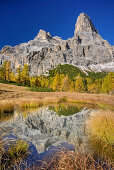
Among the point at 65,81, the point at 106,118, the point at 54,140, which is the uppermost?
the point at 65,81

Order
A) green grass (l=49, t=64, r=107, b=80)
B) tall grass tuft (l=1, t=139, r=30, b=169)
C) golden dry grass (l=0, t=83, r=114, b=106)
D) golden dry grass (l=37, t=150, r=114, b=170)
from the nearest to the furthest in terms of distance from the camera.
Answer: golden dry grass (l=37, t=150, r=114, b=170)
tall grass tuft (l=1, t=139, r=30, b=169)
golden dry grass (l=0, t=83, r=114, b=106)
green grass (l=49, t=64, r=107, b=80)

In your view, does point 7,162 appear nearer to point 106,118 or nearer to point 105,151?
point 105,151

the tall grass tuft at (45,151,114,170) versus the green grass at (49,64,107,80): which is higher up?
the green grass at (49,64,107,80)

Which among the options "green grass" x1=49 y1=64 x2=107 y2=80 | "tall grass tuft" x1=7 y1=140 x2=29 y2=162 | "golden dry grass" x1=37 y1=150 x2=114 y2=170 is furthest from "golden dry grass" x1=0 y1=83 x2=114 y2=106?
"green grass" x1=49 y1=64 x2=107 y2=80

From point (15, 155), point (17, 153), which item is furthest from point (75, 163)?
point (15, 155)

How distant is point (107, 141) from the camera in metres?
5.80

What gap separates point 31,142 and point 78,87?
6124cm

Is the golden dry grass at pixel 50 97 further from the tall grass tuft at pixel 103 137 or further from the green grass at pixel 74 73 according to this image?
the green grass at pixel 74 73

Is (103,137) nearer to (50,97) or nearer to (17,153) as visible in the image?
(17,153)

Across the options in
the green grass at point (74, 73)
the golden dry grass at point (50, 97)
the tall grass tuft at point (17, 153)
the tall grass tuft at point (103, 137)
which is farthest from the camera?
the green grass at point (74, 73)

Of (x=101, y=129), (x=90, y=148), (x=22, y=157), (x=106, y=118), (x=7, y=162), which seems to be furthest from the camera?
(x=106, y=118)

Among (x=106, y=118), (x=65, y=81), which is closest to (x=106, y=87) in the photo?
(x=65, y=81)

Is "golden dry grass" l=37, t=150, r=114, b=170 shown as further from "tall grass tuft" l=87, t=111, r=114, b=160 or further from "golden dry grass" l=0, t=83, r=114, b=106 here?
"golden dry grass" l=0, t=83, r=114, b=106

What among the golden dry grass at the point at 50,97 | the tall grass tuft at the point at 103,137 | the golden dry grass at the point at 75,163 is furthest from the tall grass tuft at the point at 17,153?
the golden dry grass at the point at 50,97
